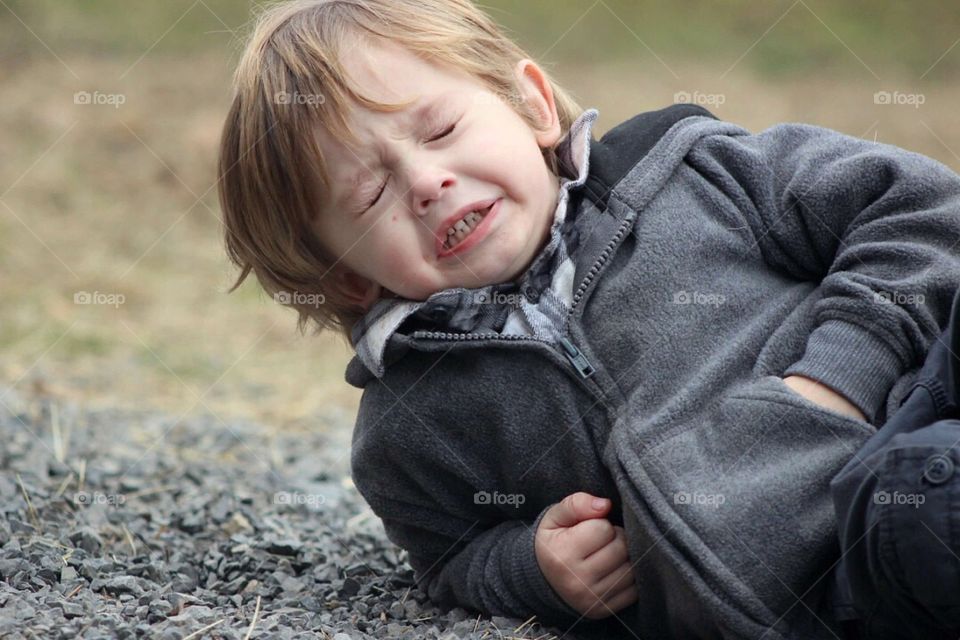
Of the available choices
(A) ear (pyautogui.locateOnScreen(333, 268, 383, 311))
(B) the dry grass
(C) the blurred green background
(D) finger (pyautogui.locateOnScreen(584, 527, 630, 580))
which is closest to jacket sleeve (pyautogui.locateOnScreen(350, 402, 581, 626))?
(D) finger (pyautogui.locateOnScreen(584, 527, 630, 580))

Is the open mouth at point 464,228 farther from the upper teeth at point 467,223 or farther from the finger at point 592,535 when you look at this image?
the finger at point 592,535

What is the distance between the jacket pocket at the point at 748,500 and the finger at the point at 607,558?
7 centimetres

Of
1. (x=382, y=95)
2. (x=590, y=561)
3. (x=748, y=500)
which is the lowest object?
(x=590, y=561)

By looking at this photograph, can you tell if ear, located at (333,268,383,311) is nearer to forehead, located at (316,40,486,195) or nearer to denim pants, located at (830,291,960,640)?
forehead, located at (316,40,486,195)

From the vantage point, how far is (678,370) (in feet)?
6.88

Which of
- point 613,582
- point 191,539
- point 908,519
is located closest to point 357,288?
point 613,582

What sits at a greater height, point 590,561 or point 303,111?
point 303,111

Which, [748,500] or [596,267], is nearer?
[748,500]

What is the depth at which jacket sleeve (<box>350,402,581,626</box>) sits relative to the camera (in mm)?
2217

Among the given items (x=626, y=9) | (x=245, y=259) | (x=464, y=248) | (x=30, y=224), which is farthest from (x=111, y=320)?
(x=626, y=9)

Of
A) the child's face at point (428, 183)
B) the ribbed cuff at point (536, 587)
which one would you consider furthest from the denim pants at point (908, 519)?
the child's face at point (428, 183)

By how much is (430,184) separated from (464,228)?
120mm

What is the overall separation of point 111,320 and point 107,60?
365 cm

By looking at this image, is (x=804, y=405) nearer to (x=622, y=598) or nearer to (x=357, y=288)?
(x=622, y=598)
